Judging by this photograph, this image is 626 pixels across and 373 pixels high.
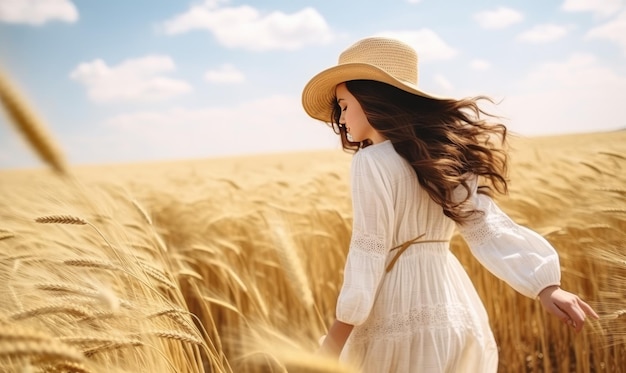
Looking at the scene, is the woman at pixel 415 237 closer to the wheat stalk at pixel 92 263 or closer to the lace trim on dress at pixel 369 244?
the lace trim on dress at pixel 369 244

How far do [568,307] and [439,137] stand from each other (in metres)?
0.52

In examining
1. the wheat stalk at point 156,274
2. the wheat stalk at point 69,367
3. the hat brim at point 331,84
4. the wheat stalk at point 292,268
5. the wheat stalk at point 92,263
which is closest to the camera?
the wheat stalk at point 69,367

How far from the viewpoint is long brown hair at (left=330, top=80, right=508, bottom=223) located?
4.02 feet

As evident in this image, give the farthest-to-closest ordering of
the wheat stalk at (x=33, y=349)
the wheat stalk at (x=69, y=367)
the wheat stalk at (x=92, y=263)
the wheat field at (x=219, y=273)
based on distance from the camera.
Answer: the wheat stalk at (x=92, y=263) < the wheat field at (x=219, y=273) < the wheat stalk at (x=69, y=367) < the wheat stalk at (x=33, y=349)

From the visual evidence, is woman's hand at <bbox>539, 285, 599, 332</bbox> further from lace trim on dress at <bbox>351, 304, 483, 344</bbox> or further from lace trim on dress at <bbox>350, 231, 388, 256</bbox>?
lace trim on dress at <bbox>350, 231, 388, 256</bbox>

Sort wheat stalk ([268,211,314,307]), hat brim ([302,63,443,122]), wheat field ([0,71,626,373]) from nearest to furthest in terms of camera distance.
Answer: wheat field ([0,71,626,373]) → hat brim ([302,63,443,122]) → wheat stalk ([268,211,314,307])

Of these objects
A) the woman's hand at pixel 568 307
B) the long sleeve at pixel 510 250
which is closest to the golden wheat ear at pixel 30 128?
the long sleeve at pixel 510 250

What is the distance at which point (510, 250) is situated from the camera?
1.28 meters

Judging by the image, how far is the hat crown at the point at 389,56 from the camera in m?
1.34

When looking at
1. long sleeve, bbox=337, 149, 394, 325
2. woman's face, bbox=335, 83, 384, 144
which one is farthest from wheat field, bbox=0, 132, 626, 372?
woman's face, bbox=335, 83, 384, 144

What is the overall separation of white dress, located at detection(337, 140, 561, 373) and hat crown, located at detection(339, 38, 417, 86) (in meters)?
0.22

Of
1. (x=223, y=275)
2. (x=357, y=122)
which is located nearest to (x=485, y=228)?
(x=357, y=122)

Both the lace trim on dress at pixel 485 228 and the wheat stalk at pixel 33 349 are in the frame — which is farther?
the lace trim on dress at pixel 485 228

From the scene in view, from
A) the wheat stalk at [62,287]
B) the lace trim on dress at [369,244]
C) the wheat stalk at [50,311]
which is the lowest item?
the lace trim on dress at [369,244]
